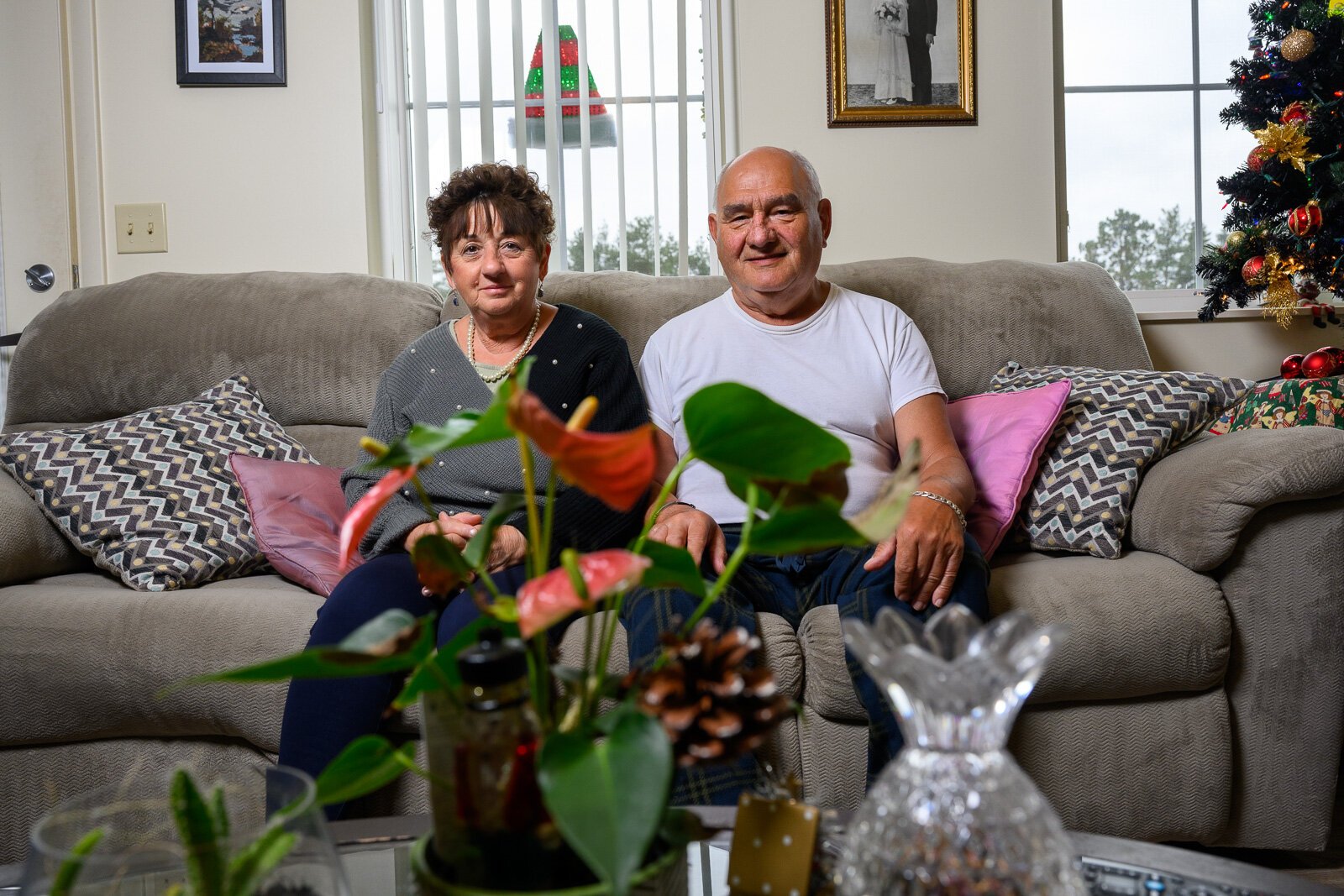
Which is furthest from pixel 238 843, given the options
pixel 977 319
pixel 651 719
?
pixel 977 319

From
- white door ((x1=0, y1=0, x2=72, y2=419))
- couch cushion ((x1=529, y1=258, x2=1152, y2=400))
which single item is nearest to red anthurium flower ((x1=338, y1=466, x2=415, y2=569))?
couch cushion ((x1=529, y1=258, x2=1152, y2=400))

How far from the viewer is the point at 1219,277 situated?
2.45m

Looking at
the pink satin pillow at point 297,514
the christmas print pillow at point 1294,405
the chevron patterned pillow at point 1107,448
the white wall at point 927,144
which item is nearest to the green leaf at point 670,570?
the pink satin pillow at point 297,514

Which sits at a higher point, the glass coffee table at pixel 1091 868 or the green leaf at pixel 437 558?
the green leaf at pixel 437 558

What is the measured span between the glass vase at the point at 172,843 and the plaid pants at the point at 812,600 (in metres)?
0.70

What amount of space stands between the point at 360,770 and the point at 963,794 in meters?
0.31

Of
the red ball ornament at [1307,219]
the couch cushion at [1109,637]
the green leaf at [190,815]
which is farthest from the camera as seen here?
the red ball ornament at [1307,219]

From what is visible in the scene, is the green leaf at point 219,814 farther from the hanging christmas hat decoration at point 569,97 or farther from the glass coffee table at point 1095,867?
the hanging christmas hat decoration at point 569,97

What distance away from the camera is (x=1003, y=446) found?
5.87ft

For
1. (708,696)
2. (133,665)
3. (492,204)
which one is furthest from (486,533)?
(492,204)

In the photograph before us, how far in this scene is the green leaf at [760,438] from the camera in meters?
0.52

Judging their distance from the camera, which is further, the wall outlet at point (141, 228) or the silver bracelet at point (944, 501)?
the wall outlet at point (141, 228)

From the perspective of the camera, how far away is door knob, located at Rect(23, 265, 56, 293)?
261cm

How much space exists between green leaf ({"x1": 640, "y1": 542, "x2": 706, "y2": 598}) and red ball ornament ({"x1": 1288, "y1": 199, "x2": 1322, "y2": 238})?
2.20 metres
